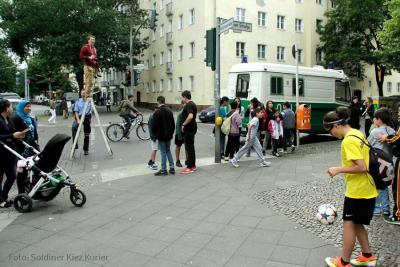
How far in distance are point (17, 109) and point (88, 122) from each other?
451 cm

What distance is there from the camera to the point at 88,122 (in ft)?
42.2

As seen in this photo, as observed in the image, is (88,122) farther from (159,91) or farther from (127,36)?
(159,91)

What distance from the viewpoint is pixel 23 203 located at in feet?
21.8

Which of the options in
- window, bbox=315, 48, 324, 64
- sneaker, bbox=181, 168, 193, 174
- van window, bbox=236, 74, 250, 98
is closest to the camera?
sneaker, bbox=181, 168, 193, 174

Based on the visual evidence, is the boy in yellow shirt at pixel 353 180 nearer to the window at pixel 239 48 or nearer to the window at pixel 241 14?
the window at pixel 239 48

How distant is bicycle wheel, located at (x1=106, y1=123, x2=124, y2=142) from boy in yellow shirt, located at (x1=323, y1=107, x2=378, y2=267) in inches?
510

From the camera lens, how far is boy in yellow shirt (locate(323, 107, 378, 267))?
13.3 feet

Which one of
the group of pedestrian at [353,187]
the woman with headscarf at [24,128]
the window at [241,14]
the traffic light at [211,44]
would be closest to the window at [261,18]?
the window at [241,14]

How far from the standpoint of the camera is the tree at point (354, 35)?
42.8 meters

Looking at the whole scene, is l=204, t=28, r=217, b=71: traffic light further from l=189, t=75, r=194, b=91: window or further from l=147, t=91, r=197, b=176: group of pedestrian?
l=189, t=75, r=194, b=91: window

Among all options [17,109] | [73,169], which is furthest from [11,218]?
[73,169]

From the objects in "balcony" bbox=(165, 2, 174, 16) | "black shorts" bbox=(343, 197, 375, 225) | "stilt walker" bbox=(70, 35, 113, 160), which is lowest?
"black shorts" bbox=(343, 197, 375, 225)

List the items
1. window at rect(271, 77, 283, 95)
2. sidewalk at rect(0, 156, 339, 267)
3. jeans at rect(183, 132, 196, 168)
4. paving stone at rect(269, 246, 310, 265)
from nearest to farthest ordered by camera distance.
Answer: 1. paving stone at rect(269, 246, 310, 265)
2. sidewalk at rect(0, 156, 339, 267)
3. jeans at rect(183, 132, 196, 168)
4. window at rect(271, 77, 283, 95)

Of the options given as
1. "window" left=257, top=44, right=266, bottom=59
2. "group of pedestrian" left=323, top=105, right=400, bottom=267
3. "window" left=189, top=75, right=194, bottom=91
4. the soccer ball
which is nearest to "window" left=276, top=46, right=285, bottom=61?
"window" left=257, top=44, right=266, bottom=59
